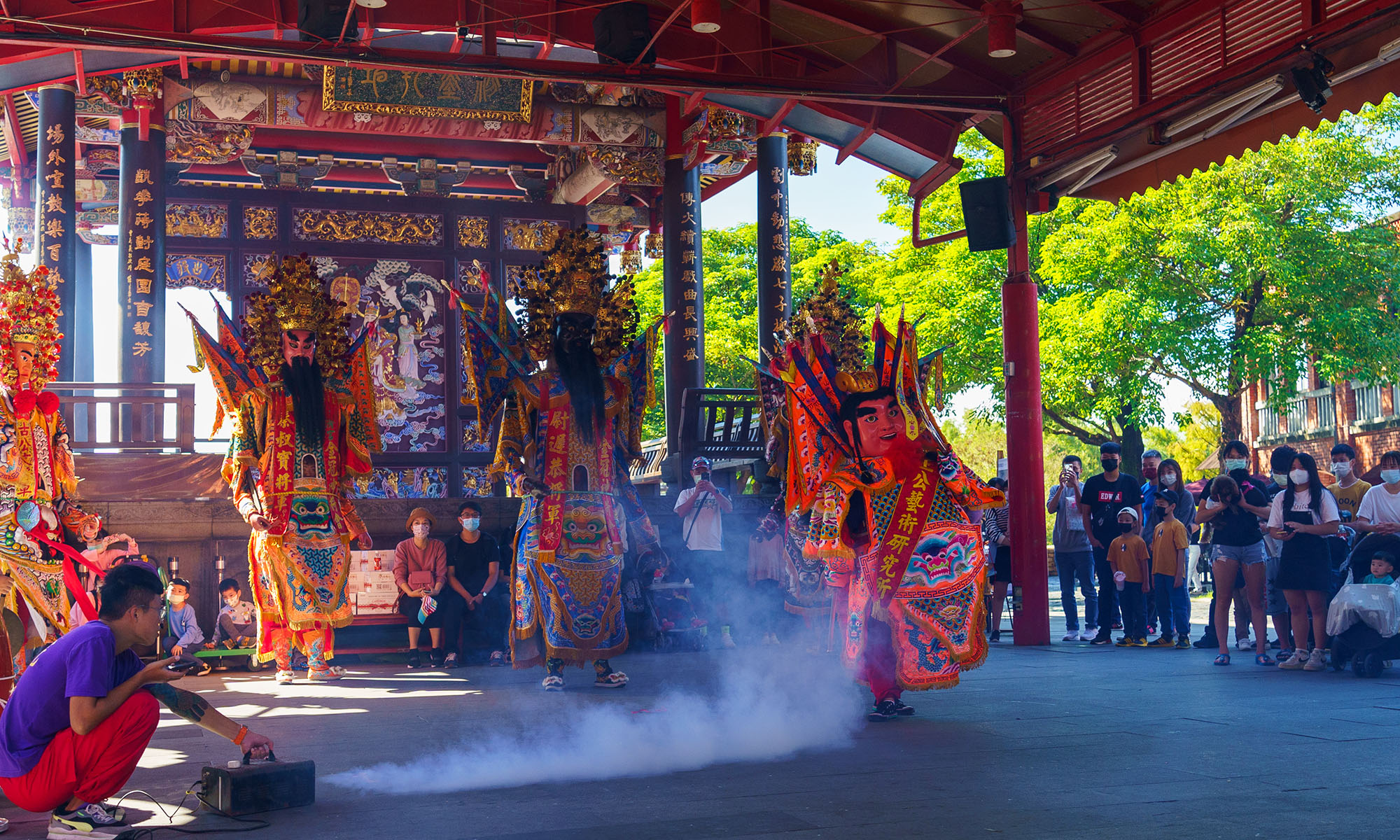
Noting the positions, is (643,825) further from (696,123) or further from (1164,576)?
(696,123)

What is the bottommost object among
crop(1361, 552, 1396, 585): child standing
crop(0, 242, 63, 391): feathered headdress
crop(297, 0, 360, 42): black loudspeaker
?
crop(1361, 552, 1396, 585): child standing

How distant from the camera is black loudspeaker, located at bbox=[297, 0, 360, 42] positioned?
8.53 metres

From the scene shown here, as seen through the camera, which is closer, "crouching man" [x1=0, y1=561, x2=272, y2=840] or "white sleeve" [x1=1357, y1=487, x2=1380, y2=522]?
"crouching man" [x1=0, y1=561, x2=272, y2=840]

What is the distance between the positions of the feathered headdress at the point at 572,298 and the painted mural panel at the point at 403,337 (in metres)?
7.41

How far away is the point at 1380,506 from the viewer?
8.38 m

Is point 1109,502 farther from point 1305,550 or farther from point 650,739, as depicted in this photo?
point 650,739

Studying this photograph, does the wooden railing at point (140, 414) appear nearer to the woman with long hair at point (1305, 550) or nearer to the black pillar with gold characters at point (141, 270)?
the black pillar with gold characters at point (141, 270)

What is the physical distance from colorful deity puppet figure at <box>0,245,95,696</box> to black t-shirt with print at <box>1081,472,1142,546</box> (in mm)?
7630

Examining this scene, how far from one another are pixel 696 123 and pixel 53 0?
6486 mm

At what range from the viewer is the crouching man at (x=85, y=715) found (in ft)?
12.9

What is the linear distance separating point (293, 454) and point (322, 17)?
2975mm

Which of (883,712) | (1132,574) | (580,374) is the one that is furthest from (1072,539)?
(580,374)

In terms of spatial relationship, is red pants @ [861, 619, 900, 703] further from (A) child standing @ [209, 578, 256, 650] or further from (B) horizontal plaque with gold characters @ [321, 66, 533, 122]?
(B) horizontal plaque with gold characters @ [321, 66, 533, 122]

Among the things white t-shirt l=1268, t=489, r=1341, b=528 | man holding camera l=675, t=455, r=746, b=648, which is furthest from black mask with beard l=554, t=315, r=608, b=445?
white t-shirt l=1268, t=489, r=1341, b=528
